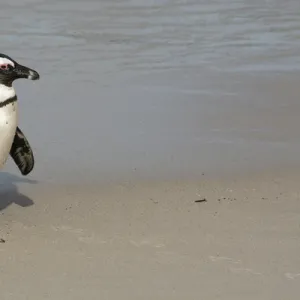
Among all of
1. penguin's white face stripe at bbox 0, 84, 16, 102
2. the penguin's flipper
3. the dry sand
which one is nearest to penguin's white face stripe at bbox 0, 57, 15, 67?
penguin's white face stripe at bbox 0, 84, 16, 102

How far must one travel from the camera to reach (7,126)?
13.0 ft

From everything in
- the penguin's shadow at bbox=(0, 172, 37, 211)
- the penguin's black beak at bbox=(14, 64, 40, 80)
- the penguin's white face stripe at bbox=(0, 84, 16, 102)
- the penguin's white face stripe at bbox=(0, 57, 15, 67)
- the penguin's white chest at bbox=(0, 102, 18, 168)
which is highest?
the penguin's white face stripe at bbox=(0, 57, 15, 67)

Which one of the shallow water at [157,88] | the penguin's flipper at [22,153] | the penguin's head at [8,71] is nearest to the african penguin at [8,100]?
the penguin's head at [8,71]

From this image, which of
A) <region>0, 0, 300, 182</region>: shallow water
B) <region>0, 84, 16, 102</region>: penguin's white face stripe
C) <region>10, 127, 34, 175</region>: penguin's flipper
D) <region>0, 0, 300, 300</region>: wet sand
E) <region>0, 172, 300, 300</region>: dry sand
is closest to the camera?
<region>0, 172, 300, 300</region>: dry sand

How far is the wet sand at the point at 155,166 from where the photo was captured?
11.1ft

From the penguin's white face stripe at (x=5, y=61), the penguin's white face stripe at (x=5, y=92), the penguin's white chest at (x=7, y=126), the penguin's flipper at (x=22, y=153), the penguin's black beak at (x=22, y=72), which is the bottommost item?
the penguin's flipper at (x=22, y=153)

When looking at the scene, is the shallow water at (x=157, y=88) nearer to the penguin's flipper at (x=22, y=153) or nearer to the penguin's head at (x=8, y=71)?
the penguin's flipper at (x=22, y=153)

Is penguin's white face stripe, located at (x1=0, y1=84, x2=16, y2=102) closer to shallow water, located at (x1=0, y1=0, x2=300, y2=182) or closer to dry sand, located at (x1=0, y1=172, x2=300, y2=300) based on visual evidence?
dry sand, located at (x1=0, y1=172, x2=300, y2=300)

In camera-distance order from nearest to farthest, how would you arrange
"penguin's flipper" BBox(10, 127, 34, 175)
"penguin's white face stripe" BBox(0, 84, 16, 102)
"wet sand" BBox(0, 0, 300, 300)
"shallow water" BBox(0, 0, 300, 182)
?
"wet sand" BBox(0, 0, 300, 300), "penguin's white face stripe" BBox(0, 84, 16, 102), "penguin's flipper" BBox(10, 127, 34, 175), "shallow water" BBox(0, 0, 300, 182)

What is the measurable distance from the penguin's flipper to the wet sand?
7.6 inches

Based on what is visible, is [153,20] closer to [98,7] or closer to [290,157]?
[98,7]

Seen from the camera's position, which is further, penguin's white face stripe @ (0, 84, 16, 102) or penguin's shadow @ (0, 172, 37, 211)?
penguin's shadow @ (0, 172, 37, 211)

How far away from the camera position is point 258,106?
6043mm

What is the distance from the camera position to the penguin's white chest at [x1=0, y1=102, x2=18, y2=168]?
12.9 ft
